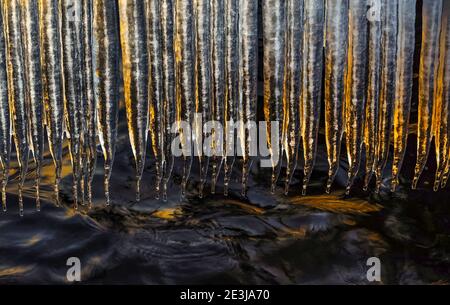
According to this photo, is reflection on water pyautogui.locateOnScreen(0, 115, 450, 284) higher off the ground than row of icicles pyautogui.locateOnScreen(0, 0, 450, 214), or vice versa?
row of icicles pyautogui.locateOnScreen(0, 0, 450, 214)

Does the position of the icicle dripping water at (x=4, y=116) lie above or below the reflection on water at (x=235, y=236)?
above

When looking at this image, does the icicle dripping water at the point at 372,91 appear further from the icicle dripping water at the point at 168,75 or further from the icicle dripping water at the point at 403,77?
the icicle dripping water at the point at 168,75

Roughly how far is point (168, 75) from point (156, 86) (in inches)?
1.3

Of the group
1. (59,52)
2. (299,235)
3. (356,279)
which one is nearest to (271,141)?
(299,235)

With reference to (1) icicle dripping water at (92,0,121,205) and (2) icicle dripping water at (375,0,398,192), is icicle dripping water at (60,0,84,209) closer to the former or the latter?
(1) icicle dripping water at (92,0,121,205)

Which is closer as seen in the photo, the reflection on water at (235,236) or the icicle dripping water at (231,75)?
the icicle dripping water at (231,75)

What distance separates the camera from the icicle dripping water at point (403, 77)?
115cm

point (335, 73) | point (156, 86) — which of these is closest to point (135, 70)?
point (156, 86)

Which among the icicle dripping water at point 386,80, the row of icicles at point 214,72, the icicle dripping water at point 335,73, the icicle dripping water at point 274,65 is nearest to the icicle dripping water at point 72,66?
the row of icicles at point 214,72

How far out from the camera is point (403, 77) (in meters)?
1.18

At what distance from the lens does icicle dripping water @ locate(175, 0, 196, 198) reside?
115 centimetres

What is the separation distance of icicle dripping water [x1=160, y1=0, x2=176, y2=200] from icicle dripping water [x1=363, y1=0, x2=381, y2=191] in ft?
1.29

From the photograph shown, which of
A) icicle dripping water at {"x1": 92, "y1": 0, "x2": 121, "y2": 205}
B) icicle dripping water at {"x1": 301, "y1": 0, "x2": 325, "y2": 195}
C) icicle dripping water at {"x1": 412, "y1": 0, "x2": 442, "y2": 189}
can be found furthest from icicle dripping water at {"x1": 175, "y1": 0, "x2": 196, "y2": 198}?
icicle dripping water at {"x1": 412, "y1": 0, "x2": 442, "y2": 189}

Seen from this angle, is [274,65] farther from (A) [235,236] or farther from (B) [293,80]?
(A) [235,236]
